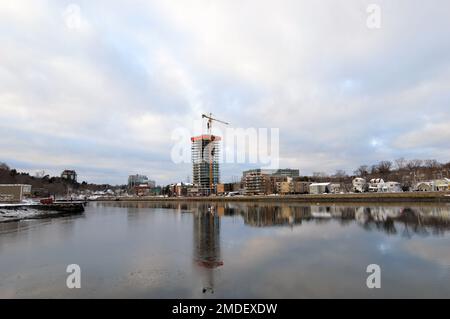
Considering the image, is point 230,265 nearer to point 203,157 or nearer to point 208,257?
point 208,257

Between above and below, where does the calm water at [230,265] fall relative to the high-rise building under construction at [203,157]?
below

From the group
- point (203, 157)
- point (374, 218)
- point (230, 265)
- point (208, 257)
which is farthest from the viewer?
point (203, 157)

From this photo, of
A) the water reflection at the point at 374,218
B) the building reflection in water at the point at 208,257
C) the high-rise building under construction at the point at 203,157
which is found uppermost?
the high-rise building under construction at the point at 203,157

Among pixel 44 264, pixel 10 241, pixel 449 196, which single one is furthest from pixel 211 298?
pixel 449 196

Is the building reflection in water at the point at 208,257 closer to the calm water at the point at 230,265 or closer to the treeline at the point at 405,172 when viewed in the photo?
the calm water at the point at 230,265

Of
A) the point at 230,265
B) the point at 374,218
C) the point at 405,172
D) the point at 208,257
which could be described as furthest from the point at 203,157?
the point at 230,265

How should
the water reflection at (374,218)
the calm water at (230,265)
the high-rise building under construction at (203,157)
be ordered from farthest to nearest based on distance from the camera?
the high-rise building under construction at (203,157) < the water reflection at (374,218) < the calm water at (230,265)

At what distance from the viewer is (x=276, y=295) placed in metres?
9.96

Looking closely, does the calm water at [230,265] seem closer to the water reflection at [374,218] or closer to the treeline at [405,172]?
the water reflection at [374,218]

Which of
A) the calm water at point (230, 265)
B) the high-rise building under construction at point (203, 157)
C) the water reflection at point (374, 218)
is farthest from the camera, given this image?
the high-rise building under construction at point (203, 157)

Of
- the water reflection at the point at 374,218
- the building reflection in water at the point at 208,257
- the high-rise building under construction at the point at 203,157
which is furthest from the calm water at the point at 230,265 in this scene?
the high-rise building under construction at the point at 203,157

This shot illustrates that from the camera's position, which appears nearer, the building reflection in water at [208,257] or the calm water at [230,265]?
the calm water at [230,265]

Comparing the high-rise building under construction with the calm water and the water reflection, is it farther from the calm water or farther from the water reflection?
the calm water

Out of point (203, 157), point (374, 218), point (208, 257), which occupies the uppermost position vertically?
point (203, 157)
